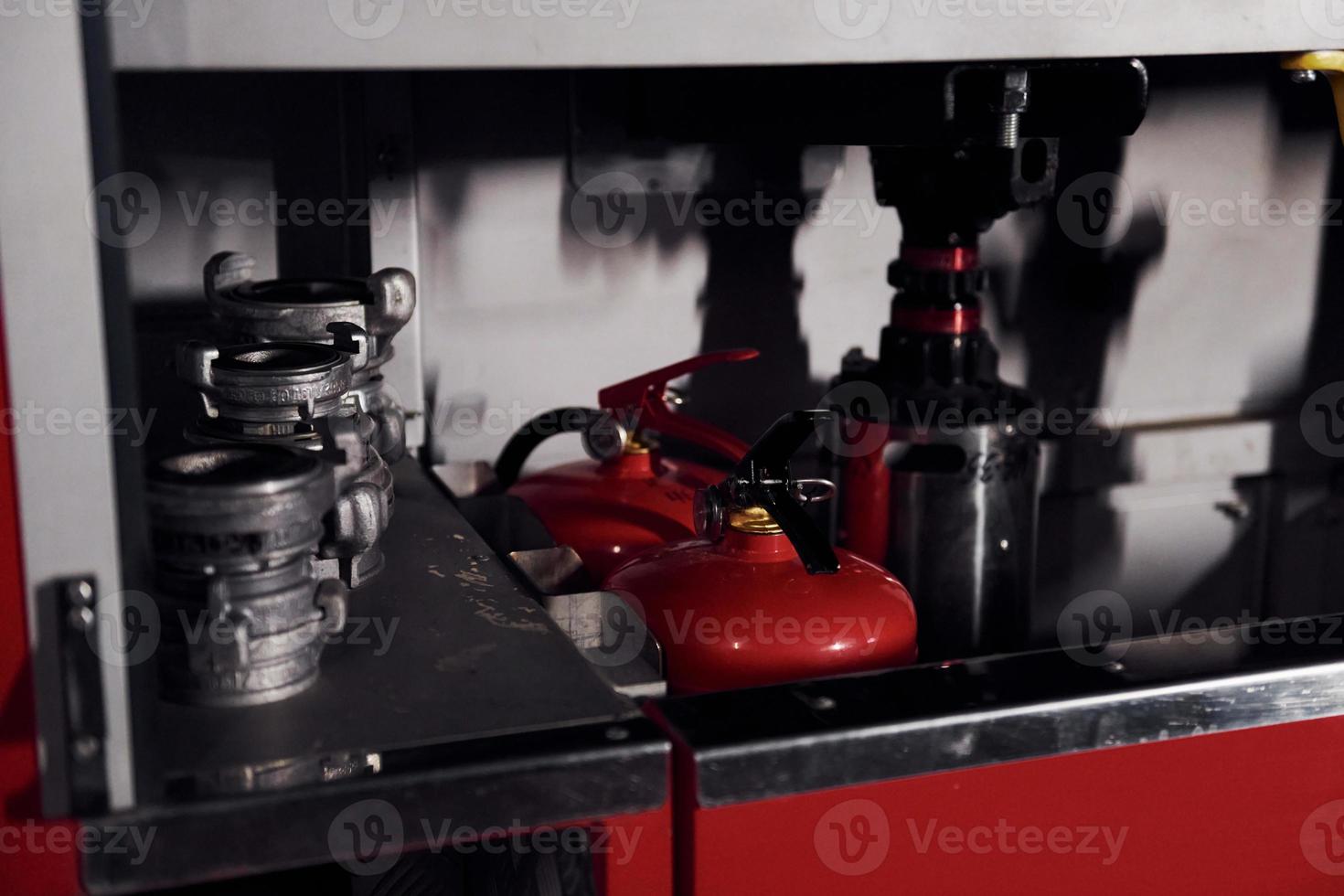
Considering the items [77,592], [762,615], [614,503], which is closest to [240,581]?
[77,592]

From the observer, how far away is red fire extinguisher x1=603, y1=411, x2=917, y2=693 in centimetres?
93

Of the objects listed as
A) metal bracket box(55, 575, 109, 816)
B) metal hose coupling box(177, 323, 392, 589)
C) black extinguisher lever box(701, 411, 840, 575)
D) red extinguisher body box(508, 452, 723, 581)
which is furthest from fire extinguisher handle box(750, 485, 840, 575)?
metal bracket box(55, 575, 109, 816)

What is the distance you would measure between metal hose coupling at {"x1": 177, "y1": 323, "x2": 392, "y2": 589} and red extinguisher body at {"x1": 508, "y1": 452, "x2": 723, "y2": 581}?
0.68 feet

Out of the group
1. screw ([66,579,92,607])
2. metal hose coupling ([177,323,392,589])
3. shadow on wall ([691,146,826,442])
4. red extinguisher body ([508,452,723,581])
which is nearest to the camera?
screw ([66,579,92,607])

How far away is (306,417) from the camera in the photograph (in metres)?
0.93

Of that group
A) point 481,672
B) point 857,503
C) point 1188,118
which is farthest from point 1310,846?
point 1188,118

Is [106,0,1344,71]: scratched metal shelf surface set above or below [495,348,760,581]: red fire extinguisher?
above

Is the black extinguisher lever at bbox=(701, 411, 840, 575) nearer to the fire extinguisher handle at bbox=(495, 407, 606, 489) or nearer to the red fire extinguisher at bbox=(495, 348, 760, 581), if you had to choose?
the red fire extinguisher at bbox=(495, 348, 760, 581)

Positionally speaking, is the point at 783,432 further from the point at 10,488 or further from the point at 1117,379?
the point at 1117,379

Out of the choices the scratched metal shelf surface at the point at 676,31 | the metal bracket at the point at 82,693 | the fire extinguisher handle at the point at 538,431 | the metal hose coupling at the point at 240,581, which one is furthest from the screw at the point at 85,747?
the fire extinguisher handle at the point at 538,431

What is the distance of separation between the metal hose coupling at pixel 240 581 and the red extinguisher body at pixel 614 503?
357 mm

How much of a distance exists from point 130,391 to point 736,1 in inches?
16.2

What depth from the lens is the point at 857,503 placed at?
1228 mm

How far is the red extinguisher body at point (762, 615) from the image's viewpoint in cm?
93
